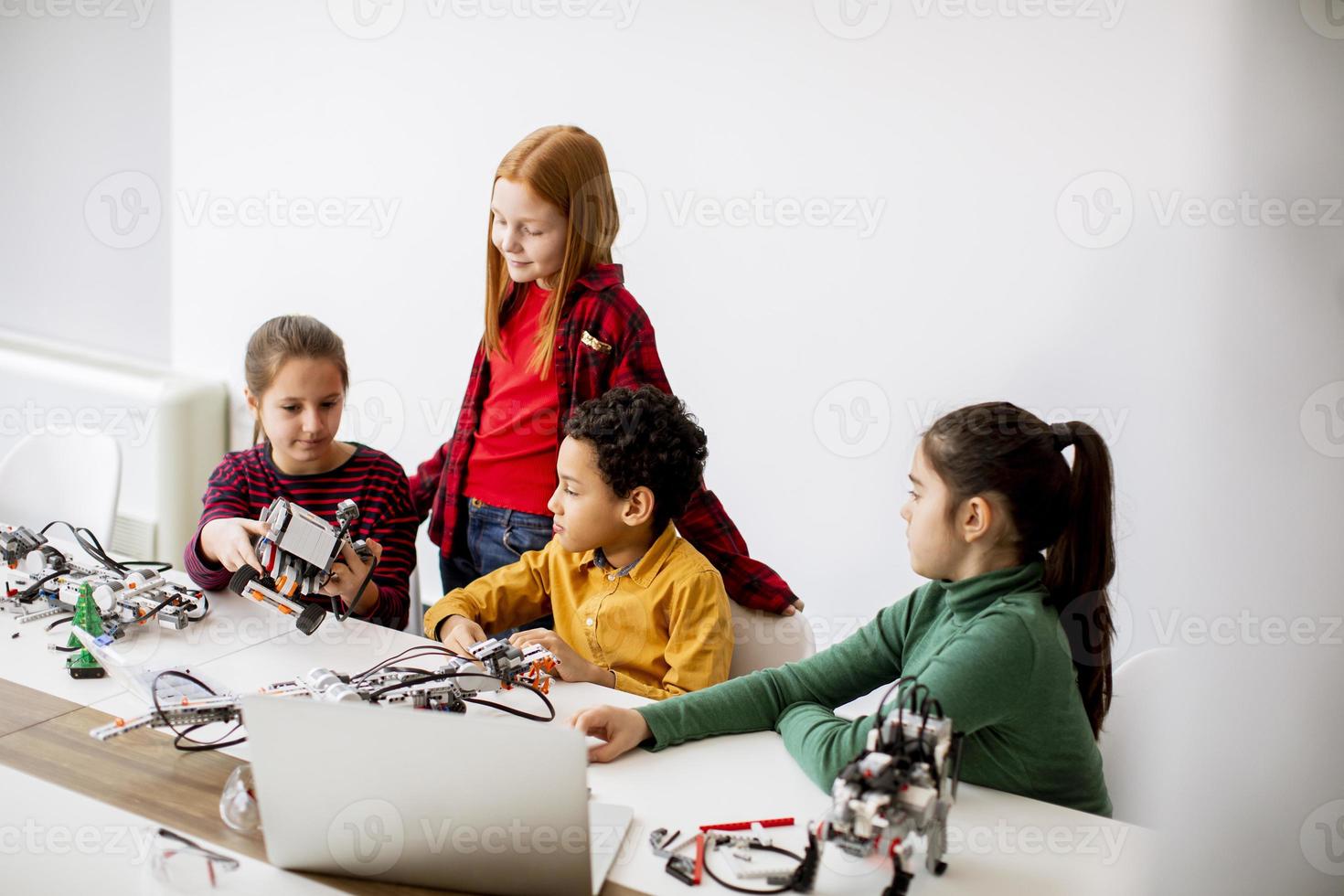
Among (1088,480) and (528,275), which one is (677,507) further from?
(1088,480)

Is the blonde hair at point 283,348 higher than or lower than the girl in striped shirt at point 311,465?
higher

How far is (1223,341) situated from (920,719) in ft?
4.87

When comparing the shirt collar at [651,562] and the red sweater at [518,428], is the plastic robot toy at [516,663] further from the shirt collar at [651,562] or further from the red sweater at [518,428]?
the red sweater at [518,428]

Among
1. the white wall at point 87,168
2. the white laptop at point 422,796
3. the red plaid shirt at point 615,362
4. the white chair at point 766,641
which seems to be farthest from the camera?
the white wall at point 87,168

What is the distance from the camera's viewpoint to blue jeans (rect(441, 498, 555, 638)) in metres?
2.31

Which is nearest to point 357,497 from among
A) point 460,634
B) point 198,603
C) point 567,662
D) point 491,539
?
→ point 491,539

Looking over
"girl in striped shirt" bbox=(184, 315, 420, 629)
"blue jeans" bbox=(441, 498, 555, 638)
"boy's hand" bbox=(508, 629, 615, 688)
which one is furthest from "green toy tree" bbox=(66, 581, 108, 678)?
"blue jeans" bbox=(441, 498, 555, 638)

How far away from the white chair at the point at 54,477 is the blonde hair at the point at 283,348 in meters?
0.67

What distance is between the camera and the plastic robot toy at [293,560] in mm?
1776

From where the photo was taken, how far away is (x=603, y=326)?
219 centimetres

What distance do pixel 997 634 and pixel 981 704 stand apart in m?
0.10

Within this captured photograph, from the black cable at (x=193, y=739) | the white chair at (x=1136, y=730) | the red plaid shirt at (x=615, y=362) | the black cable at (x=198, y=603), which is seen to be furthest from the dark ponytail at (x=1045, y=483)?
the black cable at (x=198, y=603)

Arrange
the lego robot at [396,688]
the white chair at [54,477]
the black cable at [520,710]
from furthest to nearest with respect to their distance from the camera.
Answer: the white chair at [54,477], the black cable at [520,710], the lego robot at [396,688]

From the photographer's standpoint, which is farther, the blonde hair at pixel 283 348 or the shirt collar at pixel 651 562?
the blonde hair at pixel 283 348
